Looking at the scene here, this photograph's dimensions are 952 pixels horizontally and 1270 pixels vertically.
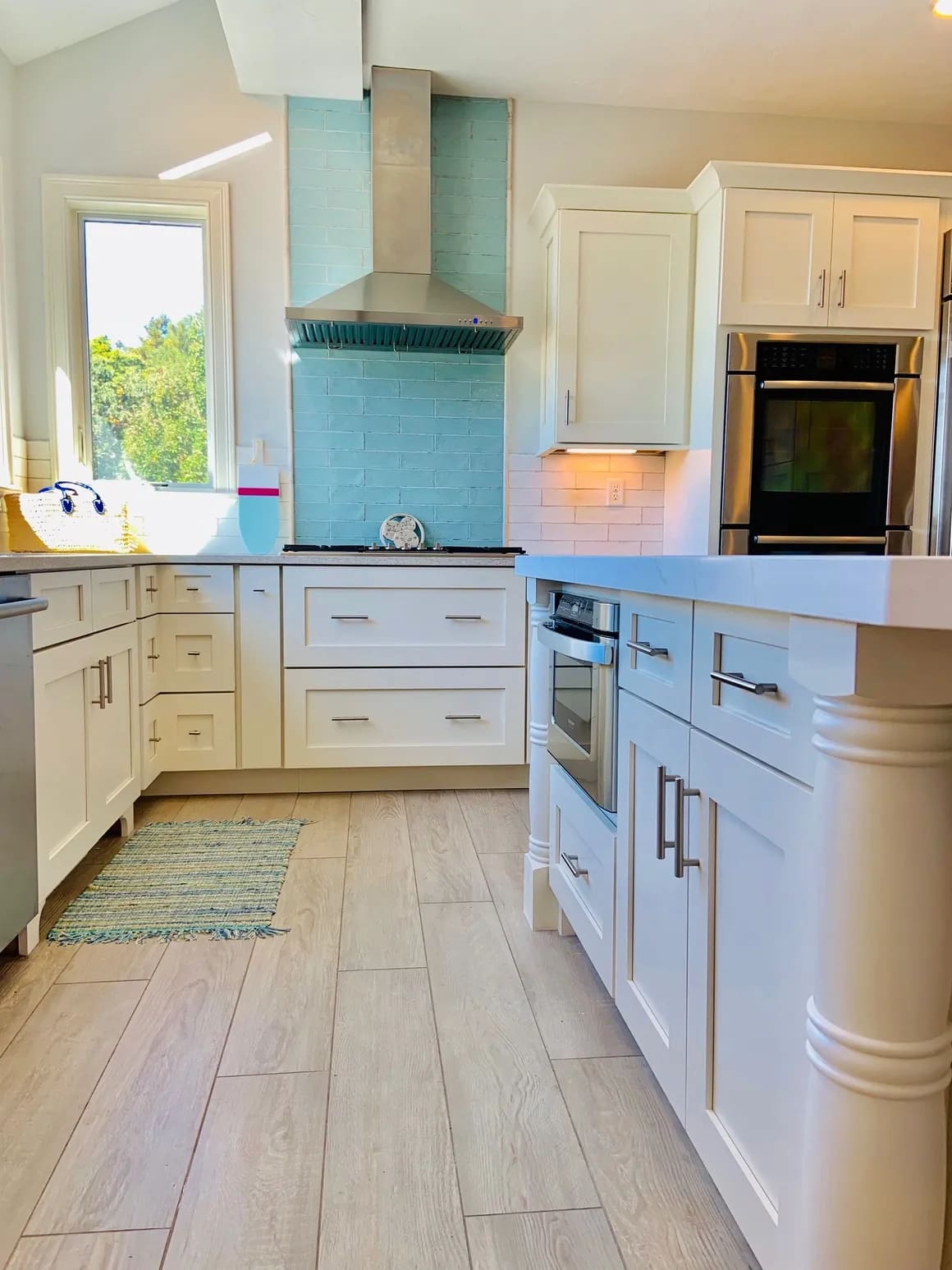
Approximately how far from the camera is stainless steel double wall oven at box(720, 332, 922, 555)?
303cm

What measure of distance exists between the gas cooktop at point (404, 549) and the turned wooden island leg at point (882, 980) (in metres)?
2.43

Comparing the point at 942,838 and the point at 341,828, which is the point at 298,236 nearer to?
the point at 341,828

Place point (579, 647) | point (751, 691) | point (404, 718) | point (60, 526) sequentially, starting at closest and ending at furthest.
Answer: point (751, 691)
point (579, 647)
point (60, 526)
point (404, 718)

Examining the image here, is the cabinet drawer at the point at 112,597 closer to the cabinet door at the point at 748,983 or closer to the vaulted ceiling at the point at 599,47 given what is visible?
the cabinet door at the point at 748,983

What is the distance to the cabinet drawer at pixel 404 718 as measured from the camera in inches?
116

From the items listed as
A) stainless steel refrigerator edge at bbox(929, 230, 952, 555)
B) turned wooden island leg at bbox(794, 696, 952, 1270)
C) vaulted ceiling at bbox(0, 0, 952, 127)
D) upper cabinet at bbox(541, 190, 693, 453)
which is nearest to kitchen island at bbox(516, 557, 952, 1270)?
turned wooden island leg at bbox(794, 696, 952, 1270)

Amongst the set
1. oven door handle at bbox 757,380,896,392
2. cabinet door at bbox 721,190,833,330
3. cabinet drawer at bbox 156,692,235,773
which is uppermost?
cabinet door at bbox 721,190,833,330

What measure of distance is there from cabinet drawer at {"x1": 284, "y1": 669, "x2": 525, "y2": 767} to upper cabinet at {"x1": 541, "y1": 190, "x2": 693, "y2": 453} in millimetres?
1044

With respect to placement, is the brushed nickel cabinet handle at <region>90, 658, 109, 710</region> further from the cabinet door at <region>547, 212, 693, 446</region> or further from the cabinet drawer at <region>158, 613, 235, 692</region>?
the cabinet door at <region>547, 212, 693, 446</region>

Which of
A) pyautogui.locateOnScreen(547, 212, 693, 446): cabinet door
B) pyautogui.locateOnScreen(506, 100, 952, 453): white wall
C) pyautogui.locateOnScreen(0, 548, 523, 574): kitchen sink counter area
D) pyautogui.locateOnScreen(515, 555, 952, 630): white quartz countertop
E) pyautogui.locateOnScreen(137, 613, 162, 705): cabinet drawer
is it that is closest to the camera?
pyautogui.locateOnScreen(515, 555, 952, 630): white quartz countertop

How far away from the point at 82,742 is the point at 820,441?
269cm

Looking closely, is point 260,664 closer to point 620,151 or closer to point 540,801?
point 540,801

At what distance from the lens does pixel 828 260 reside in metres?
2.99

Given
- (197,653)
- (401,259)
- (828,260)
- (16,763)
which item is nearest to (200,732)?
(197,653)
